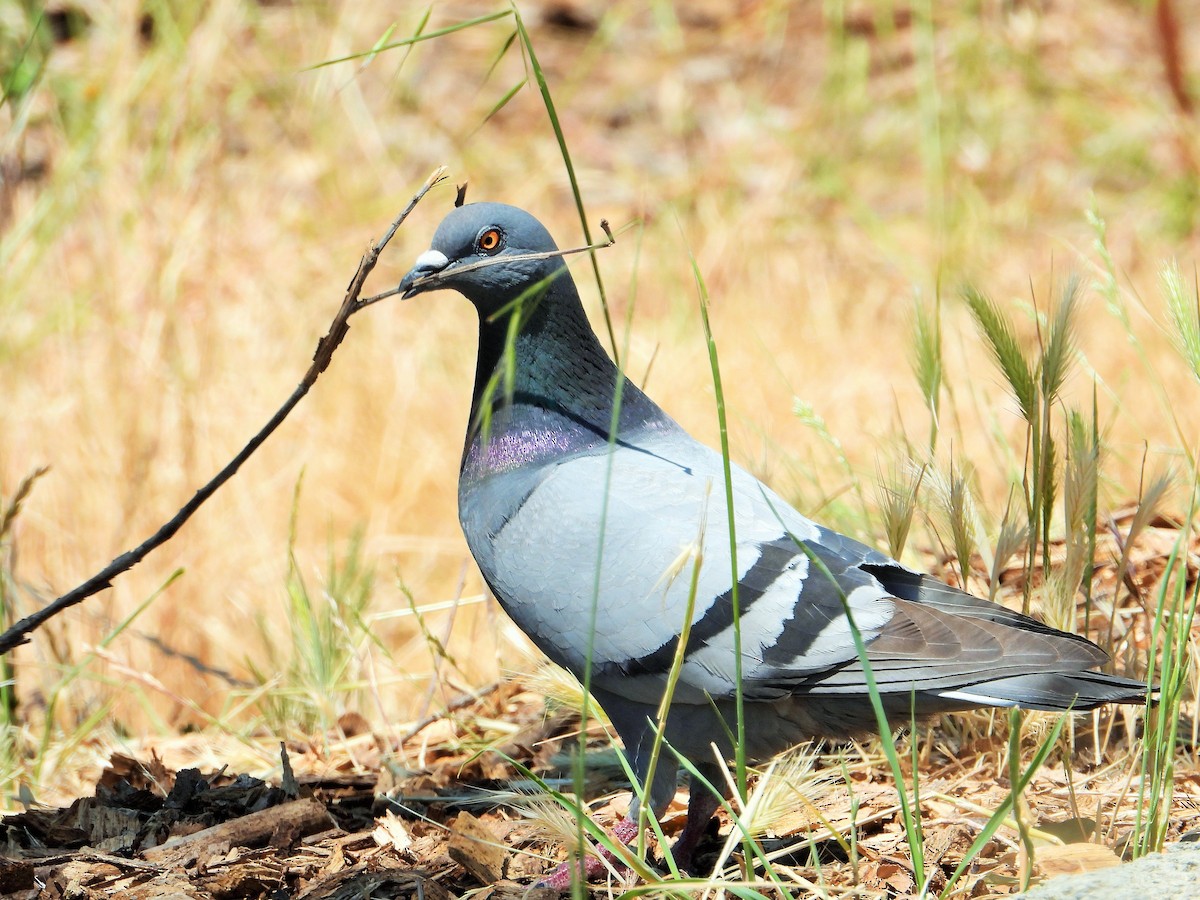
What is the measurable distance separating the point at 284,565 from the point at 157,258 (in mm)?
1318

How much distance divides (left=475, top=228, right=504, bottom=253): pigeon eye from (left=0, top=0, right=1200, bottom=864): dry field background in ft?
0.98

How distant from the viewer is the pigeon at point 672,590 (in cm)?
211

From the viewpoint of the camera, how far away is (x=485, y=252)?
256 centimetres

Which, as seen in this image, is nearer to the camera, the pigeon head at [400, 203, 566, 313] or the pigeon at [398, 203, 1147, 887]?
the pigeon at [398, 203, 1147, 887]

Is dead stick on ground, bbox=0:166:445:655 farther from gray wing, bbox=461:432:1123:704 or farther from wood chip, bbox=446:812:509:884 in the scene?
wood chip, bbox=446:812:509:884

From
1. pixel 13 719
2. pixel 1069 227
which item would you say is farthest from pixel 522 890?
pixel 1069 227

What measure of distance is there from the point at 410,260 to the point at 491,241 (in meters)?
3.77

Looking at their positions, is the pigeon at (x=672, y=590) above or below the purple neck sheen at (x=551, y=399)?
below

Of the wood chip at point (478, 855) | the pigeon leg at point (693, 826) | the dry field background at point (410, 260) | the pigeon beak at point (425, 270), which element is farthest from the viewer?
the dry field background at point (410, 260)

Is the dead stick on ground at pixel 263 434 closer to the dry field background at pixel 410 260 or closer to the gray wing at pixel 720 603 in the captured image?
the gray wing at pixel 720 603

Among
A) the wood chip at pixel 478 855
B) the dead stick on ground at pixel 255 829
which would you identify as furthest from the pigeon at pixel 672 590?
the dead stick on ground at pixel 255 829

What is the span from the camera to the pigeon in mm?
2111

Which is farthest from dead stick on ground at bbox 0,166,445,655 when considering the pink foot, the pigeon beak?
the pink foot

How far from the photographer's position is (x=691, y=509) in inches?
90.7
